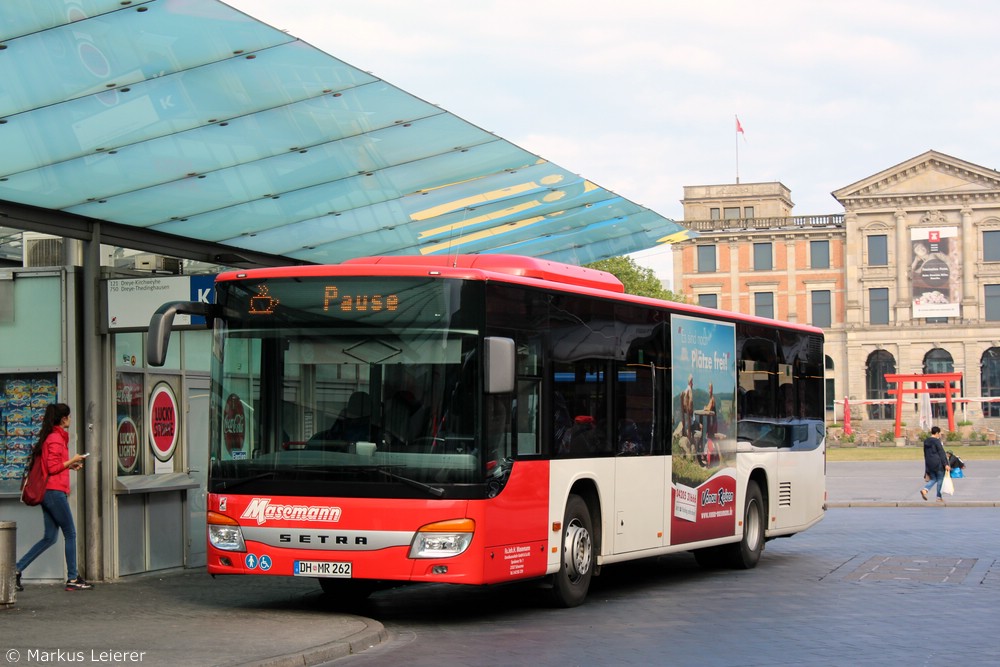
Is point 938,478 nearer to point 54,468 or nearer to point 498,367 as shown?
point 498,367

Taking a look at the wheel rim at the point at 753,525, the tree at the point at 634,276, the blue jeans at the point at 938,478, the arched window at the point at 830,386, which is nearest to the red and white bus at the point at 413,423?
the wheel rim at the point at 753,525

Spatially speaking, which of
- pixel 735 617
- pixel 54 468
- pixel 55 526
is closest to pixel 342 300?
pixel 54 468

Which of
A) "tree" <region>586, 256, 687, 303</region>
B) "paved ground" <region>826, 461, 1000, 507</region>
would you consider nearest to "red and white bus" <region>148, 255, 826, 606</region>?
"paved ground" <region>826, 461, 1000, 507</region>

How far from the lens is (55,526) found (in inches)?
488

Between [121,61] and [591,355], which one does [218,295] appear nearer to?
[121,61]

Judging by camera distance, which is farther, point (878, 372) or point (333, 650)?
point (878, 372)

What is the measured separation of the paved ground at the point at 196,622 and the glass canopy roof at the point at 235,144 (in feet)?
11.6

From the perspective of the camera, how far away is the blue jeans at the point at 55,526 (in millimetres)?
12266

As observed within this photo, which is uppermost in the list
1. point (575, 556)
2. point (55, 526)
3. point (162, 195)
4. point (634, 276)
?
point (634, 276)

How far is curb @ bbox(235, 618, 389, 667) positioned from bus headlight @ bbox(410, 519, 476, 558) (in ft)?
2.07

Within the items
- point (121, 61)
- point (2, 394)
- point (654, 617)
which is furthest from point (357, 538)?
point (2, 394)

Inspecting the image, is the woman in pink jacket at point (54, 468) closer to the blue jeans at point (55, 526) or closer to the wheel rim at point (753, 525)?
the blue jeans at point (55, 526)

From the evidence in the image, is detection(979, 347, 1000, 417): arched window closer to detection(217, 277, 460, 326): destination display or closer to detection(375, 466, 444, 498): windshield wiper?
detection(217, 277, 460, 326): destination display

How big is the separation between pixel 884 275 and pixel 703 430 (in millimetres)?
88844
